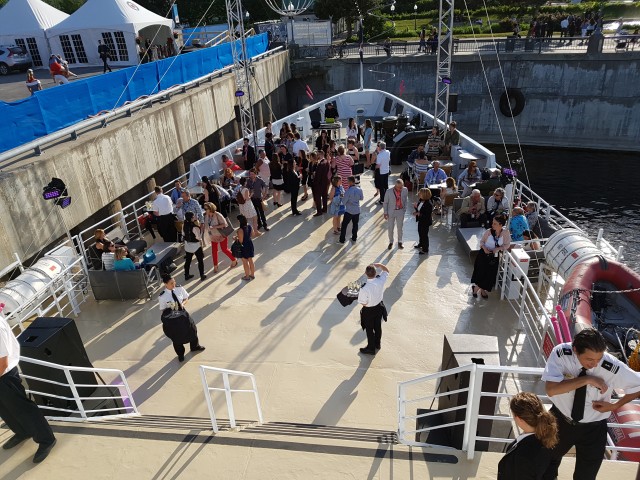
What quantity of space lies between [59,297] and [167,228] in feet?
9.40

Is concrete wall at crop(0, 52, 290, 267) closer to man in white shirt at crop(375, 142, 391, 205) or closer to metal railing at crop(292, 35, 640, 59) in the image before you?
man in white shirt at crop(375, 142, 391, 205)

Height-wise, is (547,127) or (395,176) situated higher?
(395,176)

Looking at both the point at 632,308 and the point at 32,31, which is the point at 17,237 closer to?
the point at 632,308

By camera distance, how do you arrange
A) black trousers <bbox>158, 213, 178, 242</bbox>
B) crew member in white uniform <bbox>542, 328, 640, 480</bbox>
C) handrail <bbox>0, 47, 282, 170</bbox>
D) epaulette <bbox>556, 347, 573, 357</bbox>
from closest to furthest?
crew member in white uniform <bbox>542, 328, 640, 480</bbox> < epaulette <bbox>556, 347, 573, 357</bbox> < handrail <bbox>0, 47, 282, 170</bbox> < black trousers <bbox>158, 213, 178, 242</bbox>

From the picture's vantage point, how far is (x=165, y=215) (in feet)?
35.0

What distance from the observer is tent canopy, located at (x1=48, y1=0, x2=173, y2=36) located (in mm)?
25594

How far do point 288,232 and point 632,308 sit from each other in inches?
280

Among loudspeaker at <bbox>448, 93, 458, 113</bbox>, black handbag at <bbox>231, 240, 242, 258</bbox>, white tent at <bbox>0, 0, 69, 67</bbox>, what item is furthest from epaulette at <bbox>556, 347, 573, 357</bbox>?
white tent at <bbox>0, 0, 69, 67</bbox>

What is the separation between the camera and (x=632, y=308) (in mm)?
7633

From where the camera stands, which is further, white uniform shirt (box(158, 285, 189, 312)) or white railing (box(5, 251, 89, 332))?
white railing (box(5, 251, 89, 332))

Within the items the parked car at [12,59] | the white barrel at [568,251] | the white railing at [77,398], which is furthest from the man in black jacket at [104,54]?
the white barrel at [568,251]

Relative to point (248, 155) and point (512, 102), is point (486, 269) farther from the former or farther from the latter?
point (512, 102)

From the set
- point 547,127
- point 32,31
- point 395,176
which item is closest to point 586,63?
point 547,127

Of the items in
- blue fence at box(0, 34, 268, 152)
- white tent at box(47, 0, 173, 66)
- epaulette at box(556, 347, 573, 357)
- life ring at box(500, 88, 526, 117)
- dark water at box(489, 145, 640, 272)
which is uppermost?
white tent at box(47, 0, 173, 66)
